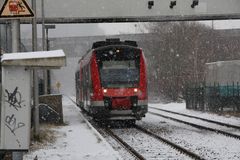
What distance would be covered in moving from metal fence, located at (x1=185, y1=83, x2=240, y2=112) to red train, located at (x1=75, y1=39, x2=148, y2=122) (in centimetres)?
1110

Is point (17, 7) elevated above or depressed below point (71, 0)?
below

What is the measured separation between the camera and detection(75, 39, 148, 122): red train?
21.9 metres

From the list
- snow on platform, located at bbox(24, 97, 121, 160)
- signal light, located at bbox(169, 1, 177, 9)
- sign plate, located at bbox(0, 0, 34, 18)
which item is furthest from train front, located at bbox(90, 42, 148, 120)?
sign plate, located at bbox(0, 0, 34, 18)

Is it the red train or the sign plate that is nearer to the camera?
the sign plate

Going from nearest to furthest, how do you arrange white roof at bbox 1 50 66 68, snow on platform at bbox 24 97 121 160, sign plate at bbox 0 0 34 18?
white roof at bbox 1 50 66 68 < sign plate at bbox 0 0 34 18 < snow on platform at bbox 24 97 121 160

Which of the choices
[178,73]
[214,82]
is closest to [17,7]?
[214,82]

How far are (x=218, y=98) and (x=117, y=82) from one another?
12975 millimetres

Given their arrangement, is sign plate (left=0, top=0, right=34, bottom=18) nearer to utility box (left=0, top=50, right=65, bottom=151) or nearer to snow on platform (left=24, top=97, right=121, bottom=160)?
utility box (left=0, top=50, right=65, bottom=151)

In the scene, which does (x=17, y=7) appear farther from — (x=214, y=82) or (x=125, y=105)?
(x=214, y=82)

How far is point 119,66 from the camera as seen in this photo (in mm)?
22531

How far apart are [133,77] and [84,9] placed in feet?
11.4

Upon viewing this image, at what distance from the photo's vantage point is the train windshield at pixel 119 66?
2220cm

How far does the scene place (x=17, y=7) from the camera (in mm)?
8664

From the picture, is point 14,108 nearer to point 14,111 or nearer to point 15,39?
point 14,111
